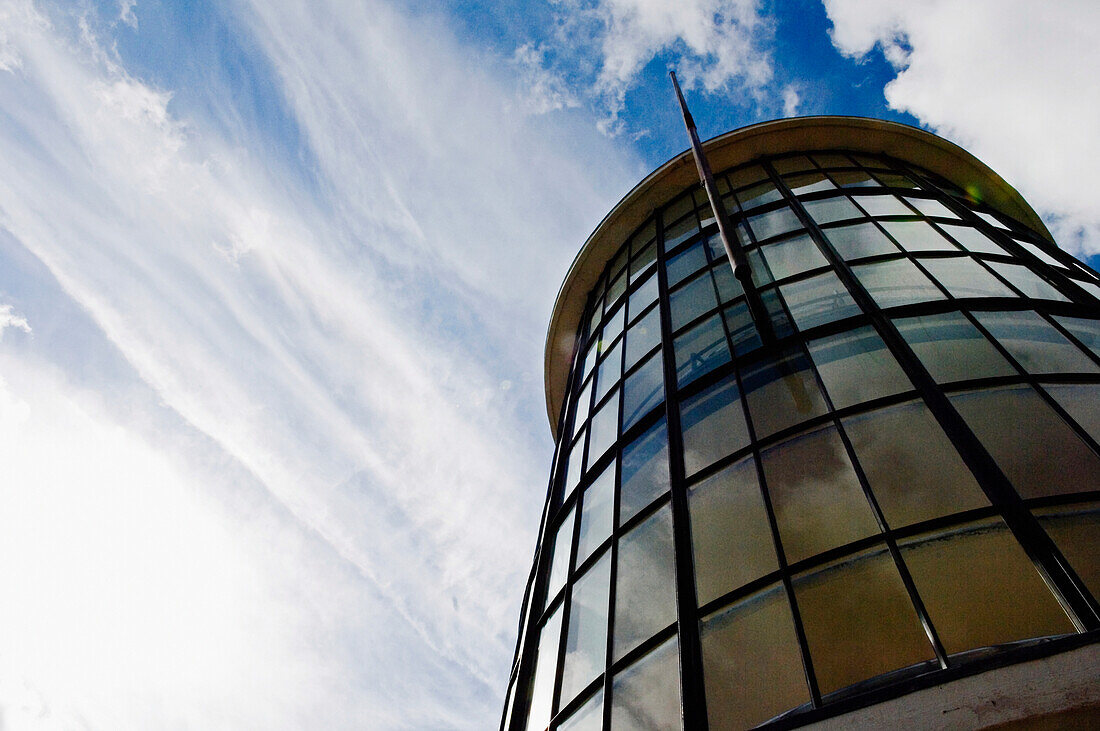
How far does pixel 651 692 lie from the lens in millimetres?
5945

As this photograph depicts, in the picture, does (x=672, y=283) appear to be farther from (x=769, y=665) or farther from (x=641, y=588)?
(x=769, y=665)

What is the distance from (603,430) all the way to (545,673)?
155 inches

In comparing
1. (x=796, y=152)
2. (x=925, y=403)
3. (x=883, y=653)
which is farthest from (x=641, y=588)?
(x=796, y=152)

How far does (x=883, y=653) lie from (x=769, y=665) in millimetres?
881

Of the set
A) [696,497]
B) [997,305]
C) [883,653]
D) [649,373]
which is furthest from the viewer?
[649,373]

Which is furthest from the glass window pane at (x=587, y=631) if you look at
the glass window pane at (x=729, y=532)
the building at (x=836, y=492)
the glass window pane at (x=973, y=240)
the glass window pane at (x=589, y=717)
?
the glass window pane at (x=973, y=240)

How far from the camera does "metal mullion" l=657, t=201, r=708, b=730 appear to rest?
17.6ft

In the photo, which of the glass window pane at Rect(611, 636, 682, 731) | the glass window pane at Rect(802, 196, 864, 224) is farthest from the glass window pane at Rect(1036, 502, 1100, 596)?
the glass window pane at Rect(802, 196, 864, 224)

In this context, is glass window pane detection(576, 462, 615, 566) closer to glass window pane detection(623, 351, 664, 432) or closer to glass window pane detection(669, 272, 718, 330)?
glass window pane detection(623, 351, 664, 432)

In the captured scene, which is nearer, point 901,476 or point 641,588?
point 901,476

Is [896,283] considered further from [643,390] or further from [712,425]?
[643,390]

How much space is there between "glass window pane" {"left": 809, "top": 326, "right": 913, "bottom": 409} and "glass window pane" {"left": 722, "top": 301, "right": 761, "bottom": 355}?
915mm

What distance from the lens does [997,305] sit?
8.31 metres

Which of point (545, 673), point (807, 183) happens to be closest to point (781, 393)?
point (545, 673)
